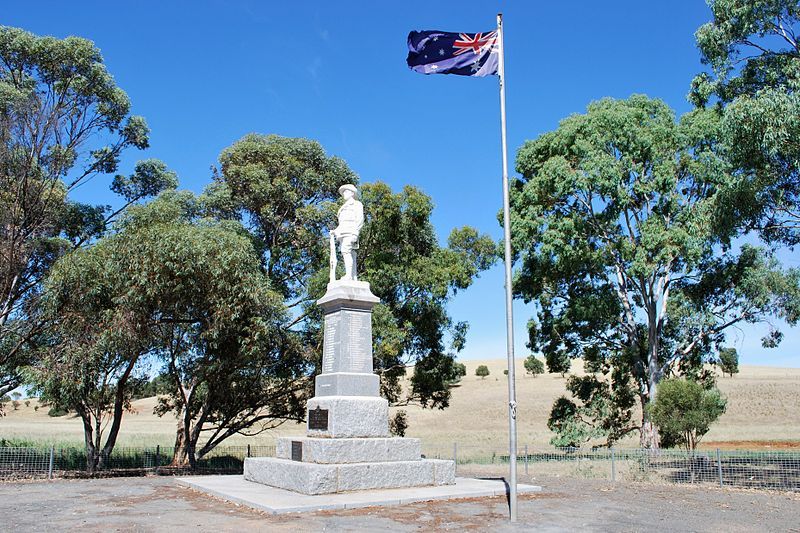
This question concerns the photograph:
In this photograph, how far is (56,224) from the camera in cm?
2319

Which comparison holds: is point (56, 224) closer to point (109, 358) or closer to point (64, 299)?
point (64, 299)

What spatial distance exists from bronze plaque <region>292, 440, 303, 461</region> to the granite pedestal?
2cm

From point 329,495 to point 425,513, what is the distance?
2059 mm

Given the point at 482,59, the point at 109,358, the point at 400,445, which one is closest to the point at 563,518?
the point at 400,445

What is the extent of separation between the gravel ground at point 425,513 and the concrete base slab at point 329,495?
0.71 ft

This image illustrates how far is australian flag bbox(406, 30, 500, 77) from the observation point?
11656 millimetres

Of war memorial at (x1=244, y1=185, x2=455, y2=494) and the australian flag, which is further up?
the australian flag

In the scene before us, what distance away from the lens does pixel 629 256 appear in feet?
76.5

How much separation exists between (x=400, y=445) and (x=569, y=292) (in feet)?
52.1

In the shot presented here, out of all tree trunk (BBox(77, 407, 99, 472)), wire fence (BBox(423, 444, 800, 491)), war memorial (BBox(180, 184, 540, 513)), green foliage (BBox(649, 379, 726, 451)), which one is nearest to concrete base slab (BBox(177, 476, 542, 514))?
war memorial (BBox(180, 184, 540, 513))

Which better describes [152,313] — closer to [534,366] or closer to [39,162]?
[39,162]

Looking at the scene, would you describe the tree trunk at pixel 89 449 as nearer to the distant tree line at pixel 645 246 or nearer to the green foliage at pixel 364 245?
the green foliage at pixel 364 245

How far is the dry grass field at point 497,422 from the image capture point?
118 ft

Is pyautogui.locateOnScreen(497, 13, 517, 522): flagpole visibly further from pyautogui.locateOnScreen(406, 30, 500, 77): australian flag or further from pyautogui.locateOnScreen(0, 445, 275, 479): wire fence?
pyautogui.locateOnScreen(0, 445, 275, 479): wire fence
